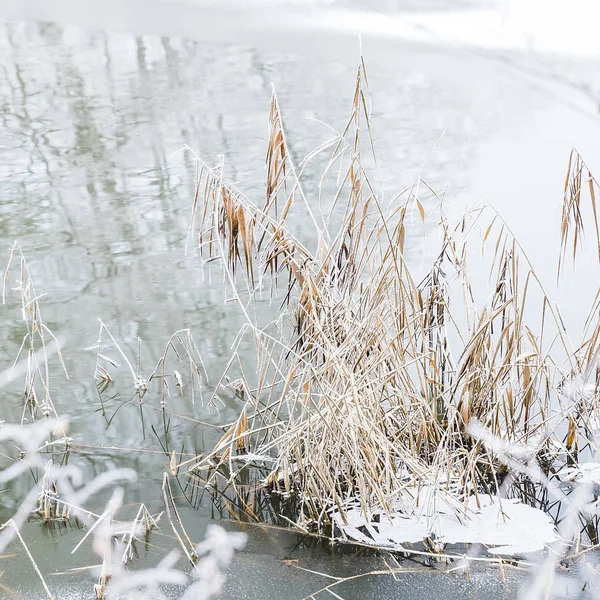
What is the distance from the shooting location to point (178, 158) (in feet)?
16.7

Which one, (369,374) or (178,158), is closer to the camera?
(369,374)

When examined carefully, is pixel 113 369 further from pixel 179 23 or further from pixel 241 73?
pixel 179 23

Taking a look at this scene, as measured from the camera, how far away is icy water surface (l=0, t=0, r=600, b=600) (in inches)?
79.1

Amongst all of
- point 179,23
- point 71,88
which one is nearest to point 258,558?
point 71,88

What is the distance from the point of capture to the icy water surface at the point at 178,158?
201cm

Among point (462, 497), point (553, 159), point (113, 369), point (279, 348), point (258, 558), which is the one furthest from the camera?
point (553, 159)

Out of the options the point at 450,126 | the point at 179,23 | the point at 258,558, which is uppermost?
the point at 179,23

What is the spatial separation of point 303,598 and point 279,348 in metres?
1.37

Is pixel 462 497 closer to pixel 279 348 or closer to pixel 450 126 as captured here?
pixel 279 348

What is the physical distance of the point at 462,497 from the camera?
212 centimetres

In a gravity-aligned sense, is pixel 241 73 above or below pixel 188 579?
above

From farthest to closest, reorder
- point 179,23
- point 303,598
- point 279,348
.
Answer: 1. point 179,23
2. point 279,348
3. point 303,598

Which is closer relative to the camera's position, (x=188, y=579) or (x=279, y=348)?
(x=188, y=579)

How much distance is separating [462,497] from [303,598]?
0.55 m
